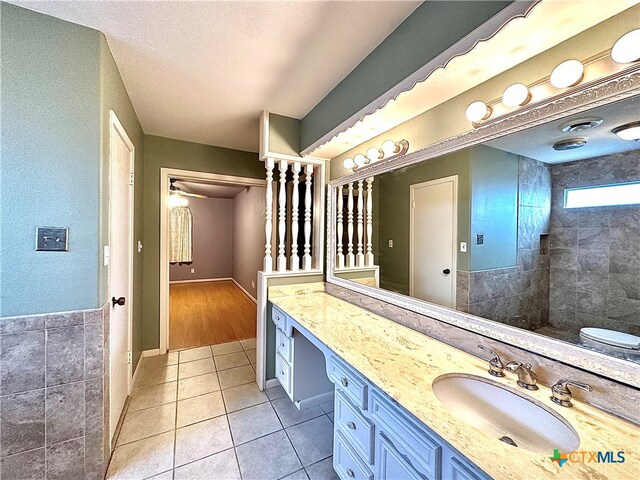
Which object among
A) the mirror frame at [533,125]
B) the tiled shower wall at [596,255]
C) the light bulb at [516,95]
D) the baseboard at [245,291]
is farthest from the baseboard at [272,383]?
the baseboard at [245,291]

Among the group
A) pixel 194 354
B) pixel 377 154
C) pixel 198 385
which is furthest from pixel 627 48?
pixel 194 354

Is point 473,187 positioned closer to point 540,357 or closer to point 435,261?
point 435,261

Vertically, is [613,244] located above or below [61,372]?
above

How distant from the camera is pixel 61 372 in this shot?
1264mm

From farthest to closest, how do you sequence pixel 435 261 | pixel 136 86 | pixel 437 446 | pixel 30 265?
1. pixel 136 86
2. pixel 435 261
3. pixel 30 265
4. pixel 437 446

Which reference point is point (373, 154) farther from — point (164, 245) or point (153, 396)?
point (153, 396)

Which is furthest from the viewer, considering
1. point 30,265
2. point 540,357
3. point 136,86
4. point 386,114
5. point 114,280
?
point 136,86

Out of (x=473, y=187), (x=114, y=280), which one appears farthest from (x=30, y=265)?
(x=473, y=187)

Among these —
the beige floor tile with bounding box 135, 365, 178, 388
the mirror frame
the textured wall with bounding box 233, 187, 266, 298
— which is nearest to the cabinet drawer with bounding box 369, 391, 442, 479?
the mirror frame

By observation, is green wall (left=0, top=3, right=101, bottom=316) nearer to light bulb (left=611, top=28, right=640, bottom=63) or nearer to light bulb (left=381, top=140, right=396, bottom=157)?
light bulb (left=381, top=140, right=396, bottom=157)

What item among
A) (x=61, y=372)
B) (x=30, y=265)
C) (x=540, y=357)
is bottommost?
(x=61, y=372)

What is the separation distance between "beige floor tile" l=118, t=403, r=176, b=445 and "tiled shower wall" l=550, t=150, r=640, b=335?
238 centimetres

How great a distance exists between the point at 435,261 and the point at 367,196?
2.44 feet

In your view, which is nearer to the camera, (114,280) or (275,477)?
(275,477)
